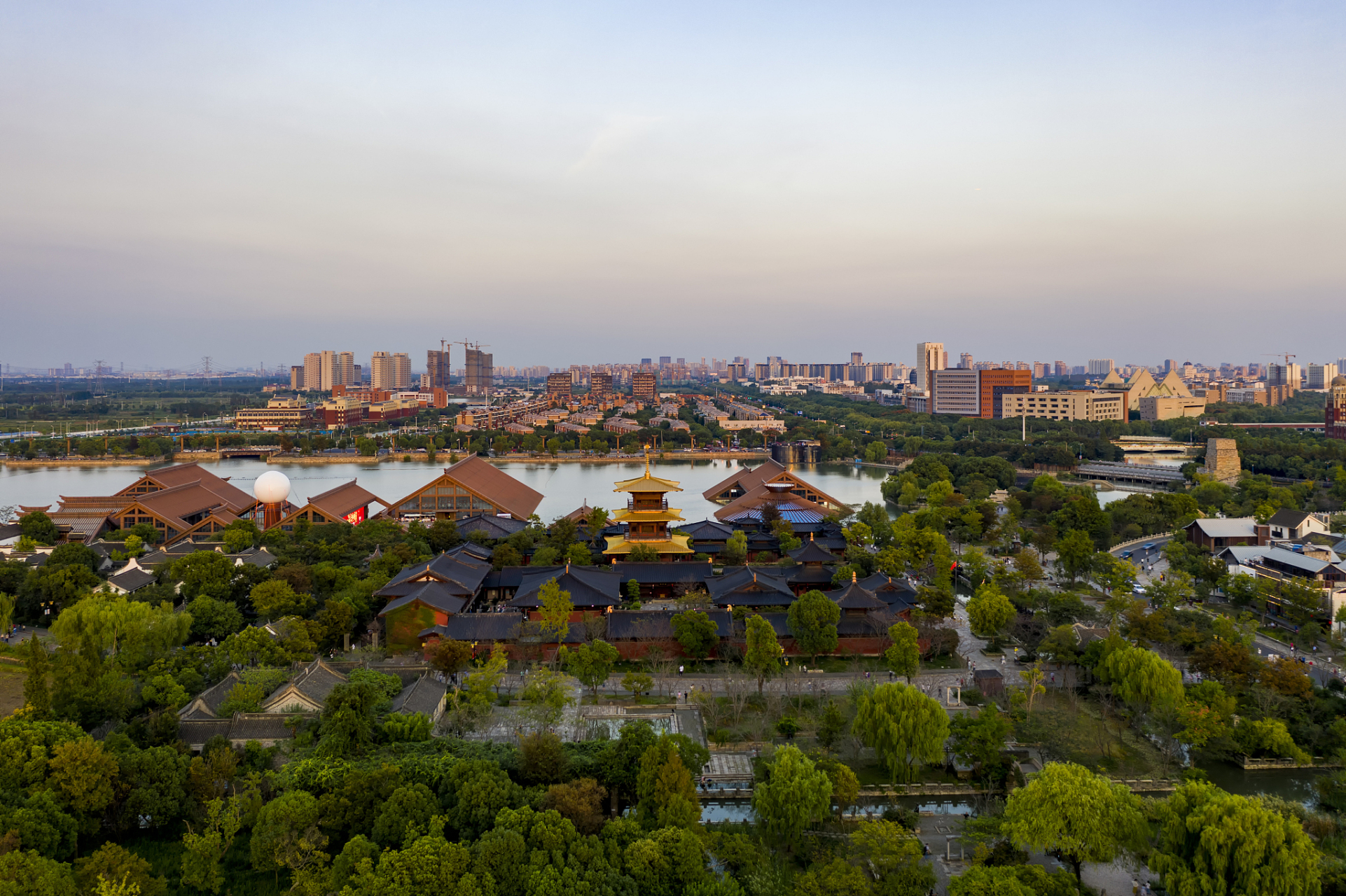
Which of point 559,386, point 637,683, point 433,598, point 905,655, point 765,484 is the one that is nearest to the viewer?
point 637,683

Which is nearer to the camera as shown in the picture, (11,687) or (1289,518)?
(11,687)

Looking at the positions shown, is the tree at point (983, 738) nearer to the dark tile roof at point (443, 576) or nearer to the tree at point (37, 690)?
the dark tile roof at point (443, 576)

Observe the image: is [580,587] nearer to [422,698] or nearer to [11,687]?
[422,698]

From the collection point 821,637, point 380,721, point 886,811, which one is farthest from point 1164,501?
point 380,721

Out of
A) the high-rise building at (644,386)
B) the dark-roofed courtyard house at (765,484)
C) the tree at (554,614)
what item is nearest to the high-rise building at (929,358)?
the high-rise building at (644,386)

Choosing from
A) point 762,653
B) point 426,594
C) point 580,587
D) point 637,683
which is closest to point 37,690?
point 426,594

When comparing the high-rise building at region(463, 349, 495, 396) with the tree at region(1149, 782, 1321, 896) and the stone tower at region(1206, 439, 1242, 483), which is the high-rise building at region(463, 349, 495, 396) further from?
the tree at region(1149, 782, 1321, 896)
